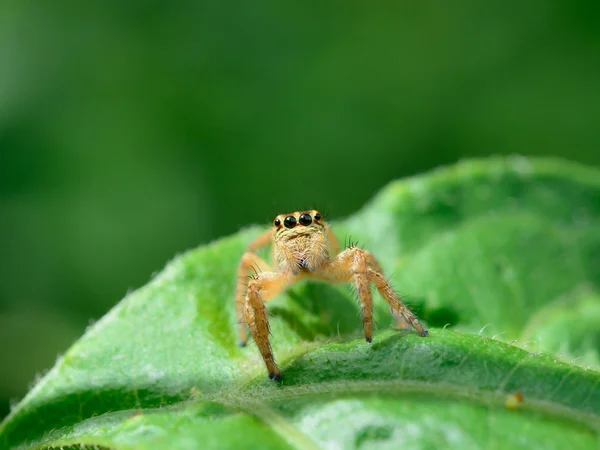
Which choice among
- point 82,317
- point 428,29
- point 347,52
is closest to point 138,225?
point 82,317

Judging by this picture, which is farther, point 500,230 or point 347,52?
point 347,52

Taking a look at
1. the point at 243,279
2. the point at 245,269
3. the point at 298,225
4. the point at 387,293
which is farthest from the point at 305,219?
the point at 387,293

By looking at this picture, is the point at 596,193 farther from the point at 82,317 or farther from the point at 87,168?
the point at 87,168

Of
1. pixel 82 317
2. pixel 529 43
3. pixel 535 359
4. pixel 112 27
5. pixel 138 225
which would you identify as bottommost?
pixel 535 359

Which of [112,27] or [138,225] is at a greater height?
[112,27]

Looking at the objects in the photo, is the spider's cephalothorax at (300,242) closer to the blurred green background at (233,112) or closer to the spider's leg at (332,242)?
the spider's leg at (332,242)

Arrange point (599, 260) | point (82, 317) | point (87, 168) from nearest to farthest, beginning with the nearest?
point (599, 260) → point (82, 317) → point (87, 168)

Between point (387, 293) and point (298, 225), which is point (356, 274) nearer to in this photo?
point (387, 293)

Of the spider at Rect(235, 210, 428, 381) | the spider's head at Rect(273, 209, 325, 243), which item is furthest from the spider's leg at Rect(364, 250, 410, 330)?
the spider's head at Rect(273, 209, 325, 243)
